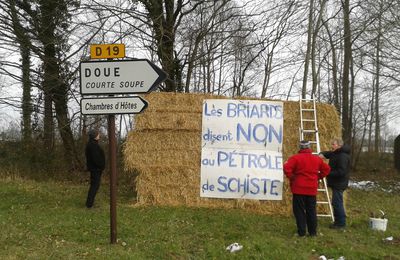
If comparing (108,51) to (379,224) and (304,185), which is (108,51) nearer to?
(304,185)

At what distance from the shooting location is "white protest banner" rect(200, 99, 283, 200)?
1030 cm

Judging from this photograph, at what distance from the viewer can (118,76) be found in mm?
6727

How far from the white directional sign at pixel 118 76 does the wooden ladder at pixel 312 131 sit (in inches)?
194

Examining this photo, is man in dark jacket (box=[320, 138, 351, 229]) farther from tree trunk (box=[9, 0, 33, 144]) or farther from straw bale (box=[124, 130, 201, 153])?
tree trunk (box=[9, 0, 33, 144])

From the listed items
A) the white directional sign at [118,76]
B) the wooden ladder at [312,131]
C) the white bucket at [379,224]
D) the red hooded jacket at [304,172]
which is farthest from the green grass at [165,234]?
the white directional sign at [118,76]

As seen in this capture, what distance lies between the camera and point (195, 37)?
14.8 meters

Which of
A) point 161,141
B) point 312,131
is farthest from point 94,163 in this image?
point 312,131

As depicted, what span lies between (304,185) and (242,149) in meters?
2.93

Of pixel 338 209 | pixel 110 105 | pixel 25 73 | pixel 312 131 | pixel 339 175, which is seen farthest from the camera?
pixel 25 73

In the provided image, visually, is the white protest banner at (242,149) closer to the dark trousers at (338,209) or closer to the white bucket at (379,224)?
the dark trousers at (338,209)

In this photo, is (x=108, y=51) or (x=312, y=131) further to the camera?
(x=312, y=131)

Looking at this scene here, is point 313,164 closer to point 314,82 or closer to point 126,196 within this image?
point 126,196

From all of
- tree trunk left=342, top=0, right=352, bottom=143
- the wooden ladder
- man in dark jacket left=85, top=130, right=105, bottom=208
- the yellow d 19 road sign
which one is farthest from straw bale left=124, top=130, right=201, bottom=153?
tree trunk left=342, top=0, right=352, bottom=143

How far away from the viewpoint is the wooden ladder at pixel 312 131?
32.9 ft
